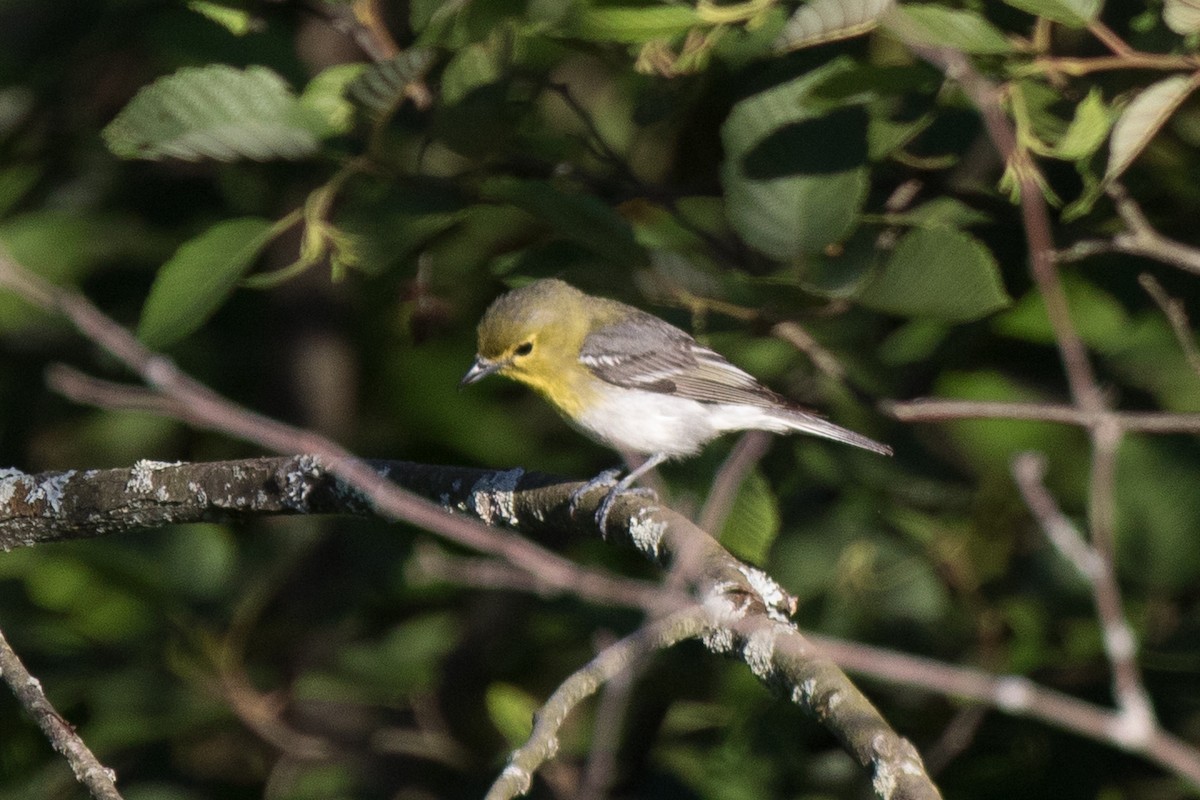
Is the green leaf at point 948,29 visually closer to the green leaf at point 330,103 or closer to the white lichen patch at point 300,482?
the green leaf at point 330,103

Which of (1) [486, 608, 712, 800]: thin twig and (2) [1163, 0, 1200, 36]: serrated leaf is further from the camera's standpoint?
(2) [1163, 0, 1200, 36]: serrated leaf

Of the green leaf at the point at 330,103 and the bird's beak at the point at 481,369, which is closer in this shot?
the green leaf at the point at 330,103

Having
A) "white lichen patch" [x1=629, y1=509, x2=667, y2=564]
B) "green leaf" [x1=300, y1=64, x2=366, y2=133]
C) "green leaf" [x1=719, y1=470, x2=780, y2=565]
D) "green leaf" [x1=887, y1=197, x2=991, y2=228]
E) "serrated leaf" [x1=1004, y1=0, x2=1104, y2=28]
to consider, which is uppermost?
"serrated leaf" [x1=1004, y1=0, x2=1104, y2=28]

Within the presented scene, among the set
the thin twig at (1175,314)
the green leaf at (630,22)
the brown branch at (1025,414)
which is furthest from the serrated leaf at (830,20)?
the thin twig at (1175,314)

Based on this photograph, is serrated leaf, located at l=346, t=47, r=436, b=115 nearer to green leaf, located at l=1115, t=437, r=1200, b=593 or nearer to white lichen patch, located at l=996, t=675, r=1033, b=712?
green leaf, located at l=1115, t=437, r=1200, b=593

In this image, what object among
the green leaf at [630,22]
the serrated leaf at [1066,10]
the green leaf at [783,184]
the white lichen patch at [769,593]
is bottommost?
the white lichen patch at [769,593]

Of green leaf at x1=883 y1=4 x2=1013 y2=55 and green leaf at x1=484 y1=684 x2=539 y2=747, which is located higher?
green leaf at x1=883 y1=4 x2=1013 y2=55

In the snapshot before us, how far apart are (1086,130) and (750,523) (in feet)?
4.39

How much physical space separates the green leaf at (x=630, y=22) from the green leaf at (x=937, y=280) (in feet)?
2.43

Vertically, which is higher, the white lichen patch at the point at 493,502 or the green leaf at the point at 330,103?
the green leaf at the point at 330,103

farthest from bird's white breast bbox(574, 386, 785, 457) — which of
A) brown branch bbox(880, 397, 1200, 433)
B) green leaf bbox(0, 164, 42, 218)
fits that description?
green leaf bbox(0, 164, 42, 218)

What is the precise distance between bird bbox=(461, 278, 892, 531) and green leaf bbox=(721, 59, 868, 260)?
0.82 m

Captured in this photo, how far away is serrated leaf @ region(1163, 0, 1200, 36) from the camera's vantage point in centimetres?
293

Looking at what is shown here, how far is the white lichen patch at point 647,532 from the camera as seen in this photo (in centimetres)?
307
